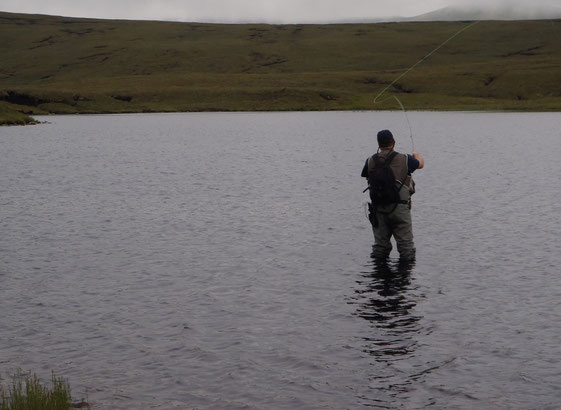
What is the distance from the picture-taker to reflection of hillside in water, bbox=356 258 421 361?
35.3ft

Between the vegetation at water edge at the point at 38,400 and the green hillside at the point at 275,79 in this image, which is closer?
the vegetation at water edge at the point at 38,400

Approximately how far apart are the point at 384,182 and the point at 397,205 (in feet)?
1.62

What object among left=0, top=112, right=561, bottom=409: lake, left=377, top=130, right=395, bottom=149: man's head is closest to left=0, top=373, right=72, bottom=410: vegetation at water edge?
left=0, top=112, right=561, bottom=409: lake

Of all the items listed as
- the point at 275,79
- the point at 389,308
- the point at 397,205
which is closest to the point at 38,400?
the point at 389,308

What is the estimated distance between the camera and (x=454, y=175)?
108 ft

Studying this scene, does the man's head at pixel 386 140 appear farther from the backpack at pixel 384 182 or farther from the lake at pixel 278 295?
the lake at pixel 278 295

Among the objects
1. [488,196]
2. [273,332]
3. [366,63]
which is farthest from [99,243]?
[366,63]

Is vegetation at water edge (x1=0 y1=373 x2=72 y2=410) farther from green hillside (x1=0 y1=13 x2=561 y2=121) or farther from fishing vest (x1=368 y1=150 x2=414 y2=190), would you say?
green hillside (x1=0 y1=13 x2=561 y2=121)

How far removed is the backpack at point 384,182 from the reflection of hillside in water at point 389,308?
3.84 ft

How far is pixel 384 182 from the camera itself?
48.2ft

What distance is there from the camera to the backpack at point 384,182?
577 inches

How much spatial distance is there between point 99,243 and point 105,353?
26.3 feet

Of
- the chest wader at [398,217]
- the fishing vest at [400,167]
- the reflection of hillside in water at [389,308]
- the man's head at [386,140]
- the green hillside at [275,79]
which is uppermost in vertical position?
the green hillside at [275,79]

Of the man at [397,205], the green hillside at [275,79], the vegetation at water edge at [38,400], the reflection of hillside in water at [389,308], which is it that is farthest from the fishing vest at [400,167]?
the green hillside at [275,79]
